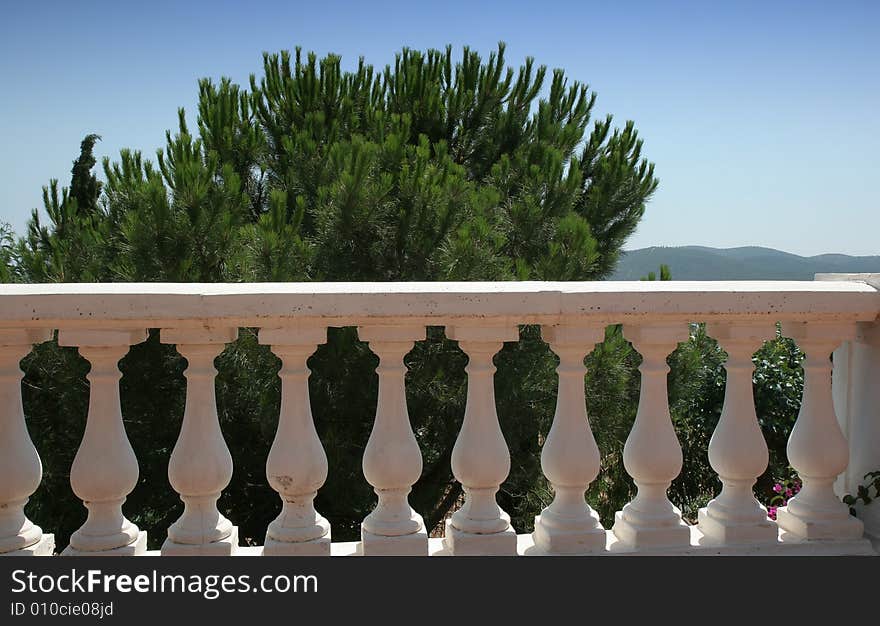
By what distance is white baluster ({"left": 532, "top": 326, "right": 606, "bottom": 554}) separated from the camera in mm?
1694

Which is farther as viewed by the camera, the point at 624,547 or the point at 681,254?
the point at 681,254

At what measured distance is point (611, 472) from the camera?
4859 millimetres

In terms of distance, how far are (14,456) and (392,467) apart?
32.8 inches

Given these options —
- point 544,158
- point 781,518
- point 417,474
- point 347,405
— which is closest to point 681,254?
point 544,158

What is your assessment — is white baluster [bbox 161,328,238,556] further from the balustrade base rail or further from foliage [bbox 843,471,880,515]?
foliage [bbox 843,471,880,515]

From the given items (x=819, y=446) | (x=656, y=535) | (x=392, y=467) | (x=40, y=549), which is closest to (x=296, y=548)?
(x=392, y=467)

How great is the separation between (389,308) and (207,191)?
3312mm

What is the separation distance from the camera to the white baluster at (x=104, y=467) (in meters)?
1.61

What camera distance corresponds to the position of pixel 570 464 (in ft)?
5.61

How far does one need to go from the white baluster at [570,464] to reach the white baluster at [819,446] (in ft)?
1.74

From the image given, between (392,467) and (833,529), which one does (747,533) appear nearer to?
(833,529)

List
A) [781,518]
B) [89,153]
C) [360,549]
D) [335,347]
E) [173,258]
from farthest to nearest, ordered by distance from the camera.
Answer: [89,153] → [173,258] → [335,347] → [781,518] → [360,549]

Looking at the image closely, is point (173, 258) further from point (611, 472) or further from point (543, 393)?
point (611, 472)

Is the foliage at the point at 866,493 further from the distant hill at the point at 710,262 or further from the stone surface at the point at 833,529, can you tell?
the distant hill at the point at 710,262
